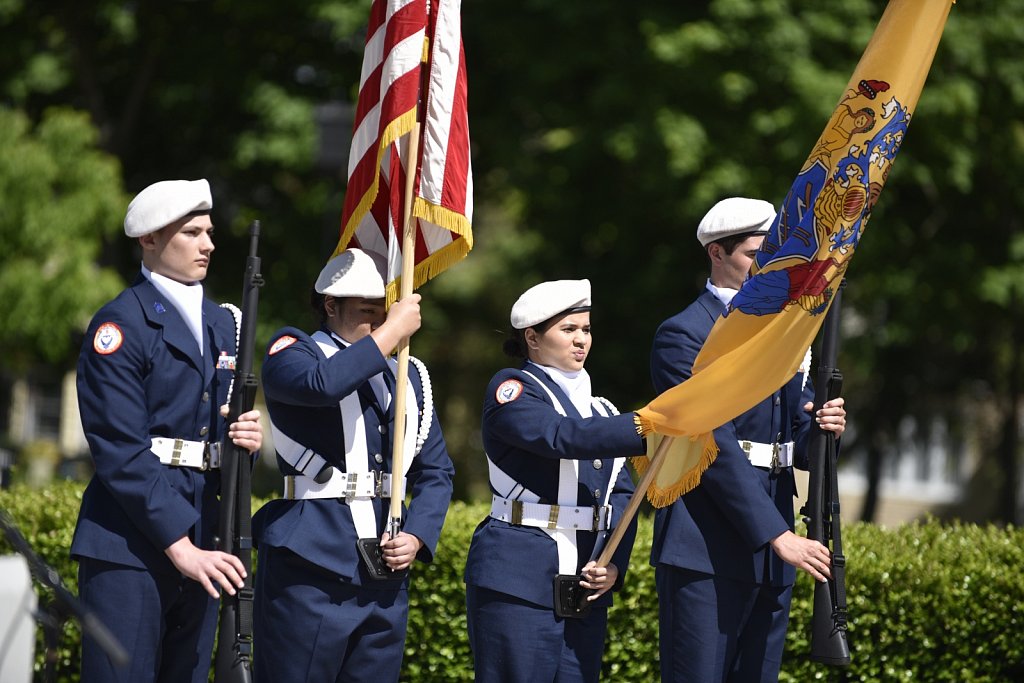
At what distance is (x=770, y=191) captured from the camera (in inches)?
524

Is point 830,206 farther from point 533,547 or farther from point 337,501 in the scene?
point 337,501

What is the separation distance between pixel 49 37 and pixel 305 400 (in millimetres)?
13471

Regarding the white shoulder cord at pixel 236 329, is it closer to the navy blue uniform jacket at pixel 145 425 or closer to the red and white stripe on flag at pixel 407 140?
the navy blue uniform jacket at pixel 145 425

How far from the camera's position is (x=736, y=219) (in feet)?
17.7

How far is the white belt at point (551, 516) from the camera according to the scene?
518cm

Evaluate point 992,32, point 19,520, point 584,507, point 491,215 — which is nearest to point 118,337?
point 584,507

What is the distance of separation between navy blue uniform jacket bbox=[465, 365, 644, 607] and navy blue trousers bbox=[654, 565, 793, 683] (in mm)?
282

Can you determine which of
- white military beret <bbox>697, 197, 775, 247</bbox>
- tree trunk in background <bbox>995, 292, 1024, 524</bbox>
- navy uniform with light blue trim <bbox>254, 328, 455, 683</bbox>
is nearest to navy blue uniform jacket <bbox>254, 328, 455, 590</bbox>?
navy uniform with light blue trim <bbox>254, 328, 455, 683</bbox>

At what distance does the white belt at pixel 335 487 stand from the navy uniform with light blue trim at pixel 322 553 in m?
0.03

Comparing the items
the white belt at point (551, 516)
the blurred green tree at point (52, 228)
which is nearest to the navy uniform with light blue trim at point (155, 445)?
the white belt at point (551, 516)

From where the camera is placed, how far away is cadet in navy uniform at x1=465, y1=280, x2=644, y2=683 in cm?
504

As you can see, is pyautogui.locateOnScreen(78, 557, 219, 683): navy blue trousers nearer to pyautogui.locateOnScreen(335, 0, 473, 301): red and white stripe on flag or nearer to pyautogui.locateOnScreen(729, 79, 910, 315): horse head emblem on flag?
pyautogui.locateOnScreen(335, 0, 473, 301): red and white stripe on flag

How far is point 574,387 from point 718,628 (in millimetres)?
1020

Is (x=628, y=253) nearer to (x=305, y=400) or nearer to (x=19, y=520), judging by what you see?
(x=19, y=520)
